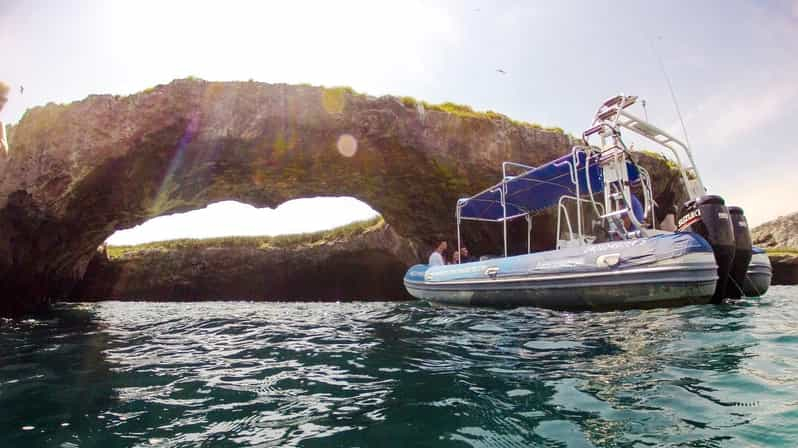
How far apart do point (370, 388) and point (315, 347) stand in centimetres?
201

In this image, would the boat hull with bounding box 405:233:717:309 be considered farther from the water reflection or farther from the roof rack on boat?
the water reflection

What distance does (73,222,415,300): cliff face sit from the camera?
66.3ft

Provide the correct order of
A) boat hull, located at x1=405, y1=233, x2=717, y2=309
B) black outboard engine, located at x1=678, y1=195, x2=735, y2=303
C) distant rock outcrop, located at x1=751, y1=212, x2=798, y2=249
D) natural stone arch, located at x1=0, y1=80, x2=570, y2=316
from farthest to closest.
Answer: distant rock outcrop, located at x1=751, y1=212, x2=798, y2=249, natural stone arch, located at x1=0, y1=80, x2=570, y2=316, black outboard engine, located at x1=678, y1=195, x2=735, y2=303, boat hull, located at x1=405, y1=233, x2=717, y2=309

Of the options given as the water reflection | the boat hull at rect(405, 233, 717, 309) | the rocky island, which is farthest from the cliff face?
the water reflection

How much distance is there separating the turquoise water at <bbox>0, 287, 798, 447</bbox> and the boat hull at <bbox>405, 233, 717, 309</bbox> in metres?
0.92

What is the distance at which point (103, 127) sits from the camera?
34.9ft

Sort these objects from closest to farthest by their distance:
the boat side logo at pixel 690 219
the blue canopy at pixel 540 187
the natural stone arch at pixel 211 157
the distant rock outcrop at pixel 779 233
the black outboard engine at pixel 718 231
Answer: the black outboard engine at pixel 718 231 → the boat side logo at pixel 690 219 → the blue canopy at pixel 540 187 → the natural stone arch at pixel 211 157 → the distant rock outcrop at pixel 779 233

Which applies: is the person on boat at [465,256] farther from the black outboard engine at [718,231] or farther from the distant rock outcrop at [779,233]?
the distant rock outcrop at [779,233]

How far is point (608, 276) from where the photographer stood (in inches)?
284

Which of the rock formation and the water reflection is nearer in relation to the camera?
the water reflection

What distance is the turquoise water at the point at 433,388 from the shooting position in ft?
7.74

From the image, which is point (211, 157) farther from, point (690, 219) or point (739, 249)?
point (739, 249)

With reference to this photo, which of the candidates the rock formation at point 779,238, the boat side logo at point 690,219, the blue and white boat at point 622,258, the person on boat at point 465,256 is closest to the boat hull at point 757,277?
the blue and white boat at point 622,258

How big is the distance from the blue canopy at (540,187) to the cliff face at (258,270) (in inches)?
281
